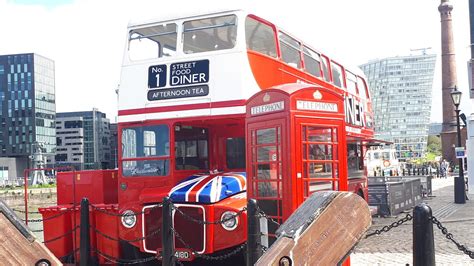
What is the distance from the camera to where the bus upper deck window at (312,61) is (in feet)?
Answer: 38.5

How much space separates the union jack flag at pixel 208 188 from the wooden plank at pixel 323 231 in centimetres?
524

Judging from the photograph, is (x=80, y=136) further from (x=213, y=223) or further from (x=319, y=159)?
(x=213, y=223)

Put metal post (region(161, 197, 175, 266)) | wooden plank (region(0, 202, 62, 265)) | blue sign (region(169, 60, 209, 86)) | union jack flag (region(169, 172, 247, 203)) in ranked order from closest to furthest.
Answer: wooden plank (region(0, 202, 62, 265)) < metal post (region(161, 197, 175, 266)) < union jack flag (region(169, 172, 247, 203)) < blue sign (region(169, 60, 209, 86))

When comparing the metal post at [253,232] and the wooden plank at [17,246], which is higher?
the wooden plank at [17,246]

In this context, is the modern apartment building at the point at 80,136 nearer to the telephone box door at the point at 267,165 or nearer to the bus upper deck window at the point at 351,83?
the bus upper deck window at the point at 351,83

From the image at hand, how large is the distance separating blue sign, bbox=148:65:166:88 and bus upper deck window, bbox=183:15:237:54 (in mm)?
548

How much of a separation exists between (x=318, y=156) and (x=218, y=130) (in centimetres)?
254

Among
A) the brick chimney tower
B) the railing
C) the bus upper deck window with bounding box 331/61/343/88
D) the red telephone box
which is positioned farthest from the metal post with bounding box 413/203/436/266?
the brick chimney tower

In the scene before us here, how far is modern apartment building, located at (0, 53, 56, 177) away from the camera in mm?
115750

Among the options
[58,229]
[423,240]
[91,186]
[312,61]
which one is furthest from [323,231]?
[312,61]

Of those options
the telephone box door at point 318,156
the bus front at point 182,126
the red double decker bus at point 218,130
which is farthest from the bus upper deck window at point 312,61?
the telephone box door at point 318,156

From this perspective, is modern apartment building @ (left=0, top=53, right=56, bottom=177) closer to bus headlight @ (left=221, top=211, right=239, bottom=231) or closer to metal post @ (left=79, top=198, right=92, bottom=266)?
metal post @ (left=79, top=198, right=92, bottom=266)

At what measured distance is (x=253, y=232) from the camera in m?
6.92

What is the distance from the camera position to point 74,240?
992 centimetres
